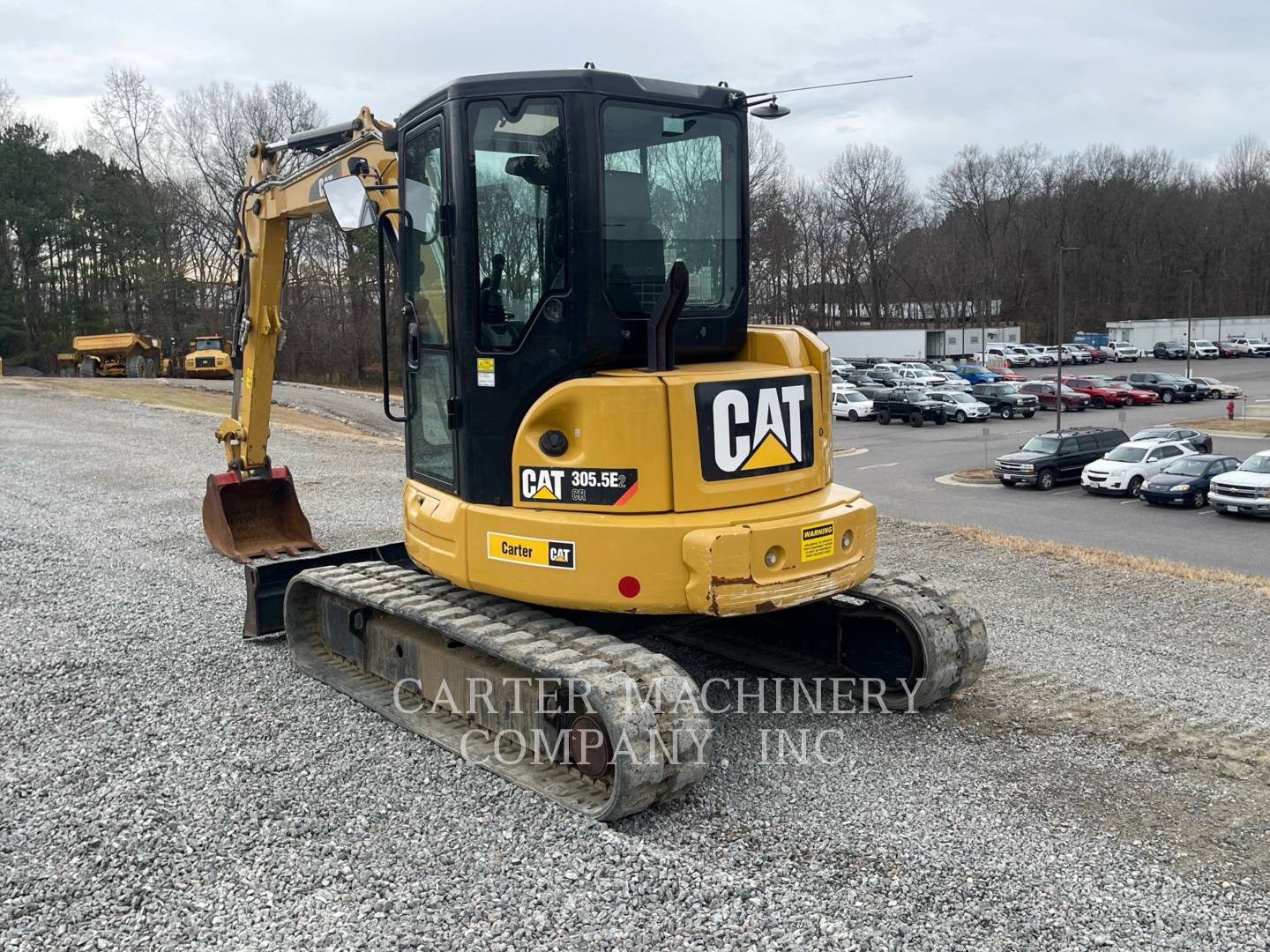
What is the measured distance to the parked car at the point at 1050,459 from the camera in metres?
27.4

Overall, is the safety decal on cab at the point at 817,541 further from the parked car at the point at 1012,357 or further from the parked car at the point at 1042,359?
the parked car at the point at 1042,359

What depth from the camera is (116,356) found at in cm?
4728

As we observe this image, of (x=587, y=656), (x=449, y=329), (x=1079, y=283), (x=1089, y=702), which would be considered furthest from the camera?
(x=1079, y=283)

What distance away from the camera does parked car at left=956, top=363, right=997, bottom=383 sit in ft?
186

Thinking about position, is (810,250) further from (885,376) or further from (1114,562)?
(1114,562)

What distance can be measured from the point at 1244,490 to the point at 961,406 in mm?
21421

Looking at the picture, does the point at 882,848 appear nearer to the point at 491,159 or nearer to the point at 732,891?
the point at 732,891

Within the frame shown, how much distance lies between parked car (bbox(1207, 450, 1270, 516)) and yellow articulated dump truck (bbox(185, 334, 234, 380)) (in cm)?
3597

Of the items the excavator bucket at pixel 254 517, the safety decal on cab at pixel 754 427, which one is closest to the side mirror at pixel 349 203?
the safety decal on cab at pixel 754 427

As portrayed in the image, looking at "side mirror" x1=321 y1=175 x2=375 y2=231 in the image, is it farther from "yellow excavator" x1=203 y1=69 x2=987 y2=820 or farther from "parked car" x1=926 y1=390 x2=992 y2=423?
"parked car" x1=926 y1=390 x2=992 y2=423

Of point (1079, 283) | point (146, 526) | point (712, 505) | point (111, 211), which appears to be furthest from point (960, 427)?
point (1079, 283)

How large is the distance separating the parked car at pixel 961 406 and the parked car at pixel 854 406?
251 centimetres

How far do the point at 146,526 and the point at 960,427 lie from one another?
3452 centimetres

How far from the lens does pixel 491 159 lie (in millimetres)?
5875
